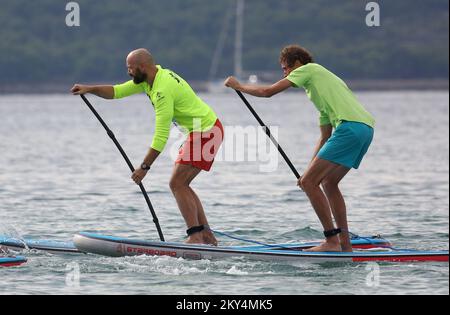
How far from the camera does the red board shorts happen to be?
1457 cm

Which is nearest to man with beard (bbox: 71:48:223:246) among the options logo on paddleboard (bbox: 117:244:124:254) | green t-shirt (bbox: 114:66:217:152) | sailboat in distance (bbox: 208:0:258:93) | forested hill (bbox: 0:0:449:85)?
green t-shirt (bbox: 114:66:217:152)

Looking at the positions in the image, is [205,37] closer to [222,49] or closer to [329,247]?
[222,49]

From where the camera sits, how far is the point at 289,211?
21062 millimetres

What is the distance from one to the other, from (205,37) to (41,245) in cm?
13619

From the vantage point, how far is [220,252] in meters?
14.5

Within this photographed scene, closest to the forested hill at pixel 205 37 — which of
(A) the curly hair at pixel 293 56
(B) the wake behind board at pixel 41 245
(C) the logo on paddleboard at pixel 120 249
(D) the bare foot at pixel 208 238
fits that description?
(B) the wake behind board at pixel 41 245

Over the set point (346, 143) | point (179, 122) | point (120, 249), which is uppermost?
point (179, 122)

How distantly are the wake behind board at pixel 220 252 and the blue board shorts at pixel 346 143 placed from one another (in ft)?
3.62

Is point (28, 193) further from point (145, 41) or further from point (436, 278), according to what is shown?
point (145, 41)

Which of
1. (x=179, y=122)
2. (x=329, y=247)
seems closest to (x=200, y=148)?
(x=179, y=122)

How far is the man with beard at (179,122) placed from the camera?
1420 cm

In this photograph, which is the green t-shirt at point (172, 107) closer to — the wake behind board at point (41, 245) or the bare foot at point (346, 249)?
the wake behind board at point (41, 245)

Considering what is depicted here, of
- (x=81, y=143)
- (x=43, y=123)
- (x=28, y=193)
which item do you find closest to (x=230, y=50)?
(x=43, y=123)
